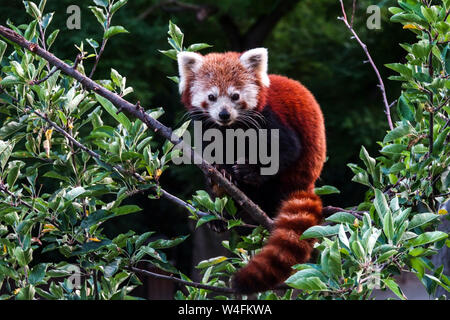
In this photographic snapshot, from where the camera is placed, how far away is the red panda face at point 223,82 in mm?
3516

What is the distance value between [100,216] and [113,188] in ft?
0.49

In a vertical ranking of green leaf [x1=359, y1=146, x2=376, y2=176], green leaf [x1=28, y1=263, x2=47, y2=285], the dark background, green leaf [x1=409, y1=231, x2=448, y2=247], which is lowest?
green leaf [x1=28, y1=263, x2=47, y2=285]

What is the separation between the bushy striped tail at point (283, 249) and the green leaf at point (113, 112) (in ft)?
2.74

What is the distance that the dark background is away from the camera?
793 centimetres


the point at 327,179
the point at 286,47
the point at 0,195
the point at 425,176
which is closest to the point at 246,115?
the point at 425,176

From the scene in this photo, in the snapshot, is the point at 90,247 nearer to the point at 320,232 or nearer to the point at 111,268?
the point at 111,268

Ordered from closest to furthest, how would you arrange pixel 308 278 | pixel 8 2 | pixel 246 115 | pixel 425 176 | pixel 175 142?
pixel 308 278
pixel 175 142
pixel 425 176
pixel 246 115
pixel 8 2

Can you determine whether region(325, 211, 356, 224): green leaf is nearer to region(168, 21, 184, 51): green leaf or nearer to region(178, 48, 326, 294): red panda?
region(178, 48, 326, 294): red panda

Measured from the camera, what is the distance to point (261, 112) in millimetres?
3504

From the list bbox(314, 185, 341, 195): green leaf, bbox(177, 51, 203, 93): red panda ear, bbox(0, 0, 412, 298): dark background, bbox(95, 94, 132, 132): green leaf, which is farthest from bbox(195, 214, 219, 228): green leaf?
bbox(0, 0, 412, 298): dark background

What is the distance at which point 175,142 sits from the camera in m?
2.43

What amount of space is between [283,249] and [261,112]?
1.15 m

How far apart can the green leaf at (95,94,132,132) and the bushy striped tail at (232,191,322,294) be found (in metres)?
0.84
